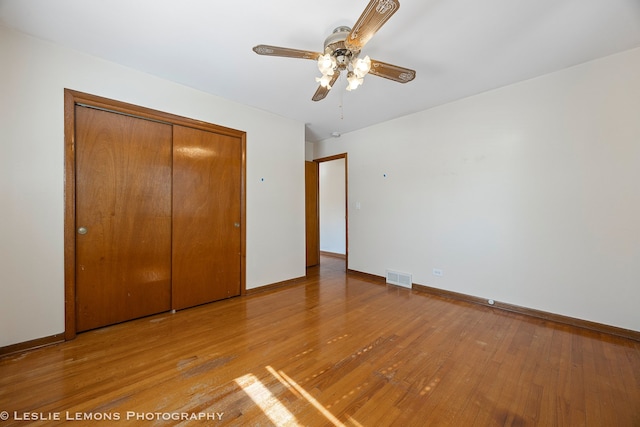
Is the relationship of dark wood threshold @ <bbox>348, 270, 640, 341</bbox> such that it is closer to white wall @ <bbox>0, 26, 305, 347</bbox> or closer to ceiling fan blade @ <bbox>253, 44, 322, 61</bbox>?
ceiling fan blade @ <bbox>253, 44, 322, 61</bbox>

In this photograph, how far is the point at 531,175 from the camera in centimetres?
271

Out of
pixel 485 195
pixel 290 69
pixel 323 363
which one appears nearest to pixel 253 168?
pixel 290 69

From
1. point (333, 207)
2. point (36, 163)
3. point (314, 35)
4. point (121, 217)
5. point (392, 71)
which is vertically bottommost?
point (121, 217)

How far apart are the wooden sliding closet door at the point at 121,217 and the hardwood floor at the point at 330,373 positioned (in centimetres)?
25

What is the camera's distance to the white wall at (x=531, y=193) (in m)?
2.27

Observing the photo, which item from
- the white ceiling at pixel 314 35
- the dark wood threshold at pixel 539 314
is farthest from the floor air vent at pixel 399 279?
the white ceiling at pixel 314 35

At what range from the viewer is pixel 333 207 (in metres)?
6.55

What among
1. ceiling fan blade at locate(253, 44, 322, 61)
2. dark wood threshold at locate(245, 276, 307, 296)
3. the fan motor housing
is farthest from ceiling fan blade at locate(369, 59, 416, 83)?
dark wood threshold at locate(245, 276, 307, 296)

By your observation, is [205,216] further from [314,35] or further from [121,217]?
[314,35]

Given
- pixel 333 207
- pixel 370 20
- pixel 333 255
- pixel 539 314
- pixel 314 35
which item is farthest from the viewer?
pixel 333 207

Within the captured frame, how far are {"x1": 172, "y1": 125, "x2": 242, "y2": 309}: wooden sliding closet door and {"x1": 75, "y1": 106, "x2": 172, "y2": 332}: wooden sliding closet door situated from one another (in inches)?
4.7

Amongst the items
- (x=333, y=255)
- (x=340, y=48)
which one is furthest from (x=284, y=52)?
(x=333, y=255)

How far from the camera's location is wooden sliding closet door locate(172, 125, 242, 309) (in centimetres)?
286

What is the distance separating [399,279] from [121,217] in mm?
3719
